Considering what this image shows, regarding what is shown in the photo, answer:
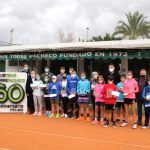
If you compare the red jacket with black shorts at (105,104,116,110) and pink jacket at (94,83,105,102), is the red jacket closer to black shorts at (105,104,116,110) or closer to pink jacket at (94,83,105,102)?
black shorts at (105,104,116,110)

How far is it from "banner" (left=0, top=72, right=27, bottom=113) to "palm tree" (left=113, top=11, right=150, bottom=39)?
836 inches

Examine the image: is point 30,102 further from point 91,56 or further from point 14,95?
point 91,56

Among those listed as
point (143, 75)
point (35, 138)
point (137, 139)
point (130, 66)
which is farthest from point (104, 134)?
point (130, 66)

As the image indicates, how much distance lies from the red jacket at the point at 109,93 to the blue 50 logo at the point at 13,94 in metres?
4.89

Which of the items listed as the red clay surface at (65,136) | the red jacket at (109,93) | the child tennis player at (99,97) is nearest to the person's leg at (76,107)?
the red clay surface at (65,136)

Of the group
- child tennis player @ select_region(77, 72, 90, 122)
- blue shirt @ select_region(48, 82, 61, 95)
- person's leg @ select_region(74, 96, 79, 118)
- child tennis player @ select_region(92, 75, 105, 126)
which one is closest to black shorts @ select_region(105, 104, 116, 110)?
child tennis player @ select_region(92, 75, 105, 126)

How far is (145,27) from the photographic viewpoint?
36.7 meters

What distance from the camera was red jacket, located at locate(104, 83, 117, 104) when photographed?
13.1m

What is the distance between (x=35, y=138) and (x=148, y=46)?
758 cm

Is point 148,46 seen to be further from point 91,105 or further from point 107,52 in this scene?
→ point 91,105

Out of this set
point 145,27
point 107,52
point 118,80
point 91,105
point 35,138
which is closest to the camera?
point 35,138

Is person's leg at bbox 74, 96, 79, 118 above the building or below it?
below

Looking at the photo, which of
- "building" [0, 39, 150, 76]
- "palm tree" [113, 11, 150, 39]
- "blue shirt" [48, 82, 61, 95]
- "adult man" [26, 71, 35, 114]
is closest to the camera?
"blue shirt" [48, 82, 61, 95]

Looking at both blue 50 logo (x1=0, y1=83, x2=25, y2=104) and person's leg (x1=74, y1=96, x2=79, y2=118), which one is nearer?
person's leg (x1=74, y1=96, x2=79, y2=118)
